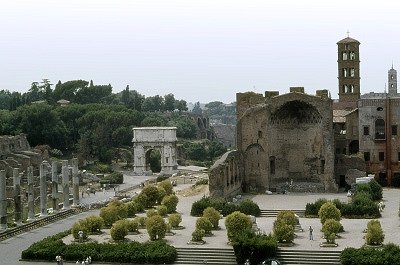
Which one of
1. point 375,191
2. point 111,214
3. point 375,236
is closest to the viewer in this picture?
point 375,236

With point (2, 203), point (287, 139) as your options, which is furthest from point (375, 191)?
point (2, 203)

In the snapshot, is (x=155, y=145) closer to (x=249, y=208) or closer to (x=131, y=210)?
(x=131, y=210)

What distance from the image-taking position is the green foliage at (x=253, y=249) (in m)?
36.5

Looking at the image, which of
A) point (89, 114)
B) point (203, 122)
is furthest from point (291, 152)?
point (203, 122)

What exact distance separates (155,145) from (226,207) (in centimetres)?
4304

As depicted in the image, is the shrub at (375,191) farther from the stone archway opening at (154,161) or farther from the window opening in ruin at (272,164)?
the stone archway opening at (154,161)

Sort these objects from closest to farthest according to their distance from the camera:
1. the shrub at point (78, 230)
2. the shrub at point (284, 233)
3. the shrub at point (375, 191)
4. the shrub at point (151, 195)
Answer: the shrub at point (284, 233) < the shrub at point (78, 230) < the shrub at point (151, 195) < the shrub at point (375, 191)

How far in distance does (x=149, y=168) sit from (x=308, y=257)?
58278 mm

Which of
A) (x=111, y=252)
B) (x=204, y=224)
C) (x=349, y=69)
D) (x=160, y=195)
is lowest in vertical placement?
(x=111, y=252)

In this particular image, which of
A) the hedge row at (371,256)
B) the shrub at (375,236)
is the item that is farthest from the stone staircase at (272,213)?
the hedge row at (371,256)

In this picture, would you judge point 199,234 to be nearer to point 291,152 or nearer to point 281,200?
point 281,200

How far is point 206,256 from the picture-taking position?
125 ft

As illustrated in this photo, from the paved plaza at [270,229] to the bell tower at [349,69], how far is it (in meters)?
18.9

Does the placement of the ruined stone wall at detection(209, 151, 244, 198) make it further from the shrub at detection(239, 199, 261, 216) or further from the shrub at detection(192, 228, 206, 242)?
the shrub at detection(192, 228, 206, 242)
